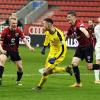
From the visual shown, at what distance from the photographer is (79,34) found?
49.4ft

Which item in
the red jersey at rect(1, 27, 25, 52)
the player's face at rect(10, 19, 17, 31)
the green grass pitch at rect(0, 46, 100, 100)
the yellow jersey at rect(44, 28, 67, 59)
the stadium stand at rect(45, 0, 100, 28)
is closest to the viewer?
the green grass pitch at rect(0, 46, 100, 100)

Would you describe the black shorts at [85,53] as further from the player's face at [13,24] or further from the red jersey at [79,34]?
the player's face at [13,24]

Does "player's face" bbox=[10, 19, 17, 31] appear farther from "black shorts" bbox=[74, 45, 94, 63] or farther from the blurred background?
the blurred background

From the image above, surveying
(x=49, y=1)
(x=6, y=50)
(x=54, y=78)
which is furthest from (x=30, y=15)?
(x=6, y=50)

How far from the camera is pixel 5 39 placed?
14.8m

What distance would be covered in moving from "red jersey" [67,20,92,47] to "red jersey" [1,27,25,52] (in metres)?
1.38

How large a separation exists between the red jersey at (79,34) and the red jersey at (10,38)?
1.38m

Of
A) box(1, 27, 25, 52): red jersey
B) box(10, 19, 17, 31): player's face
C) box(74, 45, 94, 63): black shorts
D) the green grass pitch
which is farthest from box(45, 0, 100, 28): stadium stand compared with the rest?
box(10, 19, 17, 31): player's face

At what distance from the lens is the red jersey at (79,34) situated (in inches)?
581

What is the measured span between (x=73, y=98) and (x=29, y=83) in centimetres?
344

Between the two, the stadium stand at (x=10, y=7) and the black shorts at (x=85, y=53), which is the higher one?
the black shorts at (x=85, y=53)

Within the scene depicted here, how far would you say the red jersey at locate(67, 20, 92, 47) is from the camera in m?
14.7

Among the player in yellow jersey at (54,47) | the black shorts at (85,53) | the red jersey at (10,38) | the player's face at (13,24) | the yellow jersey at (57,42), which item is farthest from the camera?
the black shorts at (85,53)

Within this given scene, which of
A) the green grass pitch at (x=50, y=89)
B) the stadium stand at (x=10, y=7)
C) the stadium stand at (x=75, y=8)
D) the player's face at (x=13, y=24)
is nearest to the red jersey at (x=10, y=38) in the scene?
the player's face at (x=13, y=24)
